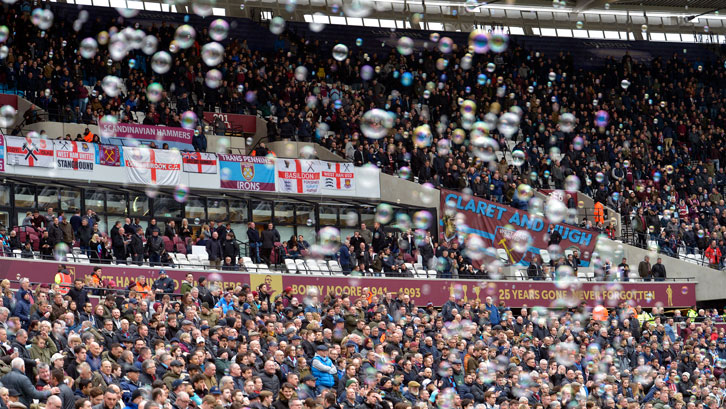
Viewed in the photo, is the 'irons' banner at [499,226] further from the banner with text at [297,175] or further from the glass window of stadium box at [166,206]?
the glass window of stadium box at [166,206]

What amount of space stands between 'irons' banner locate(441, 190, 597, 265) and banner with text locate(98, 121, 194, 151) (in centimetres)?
886

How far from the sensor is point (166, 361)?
57.4ft

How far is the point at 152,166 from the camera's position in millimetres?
36250

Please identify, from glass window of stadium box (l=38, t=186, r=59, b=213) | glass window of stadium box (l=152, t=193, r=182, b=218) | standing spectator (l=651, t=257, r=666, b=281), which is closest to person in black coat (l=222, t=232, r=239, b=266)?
glass window of stadium box (l=152, t=193, r=182, b=218)

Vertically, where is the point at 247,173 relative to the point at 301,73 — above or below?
below

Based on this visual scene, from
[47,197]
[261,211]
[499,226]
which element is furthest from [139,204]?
[499,226]

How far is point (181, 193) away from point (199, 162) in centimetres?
168

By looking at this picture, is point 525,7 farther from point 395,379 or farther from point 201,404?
point 201,404

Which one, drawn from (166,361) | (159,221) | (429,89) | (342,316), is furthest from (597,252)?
(166,361)

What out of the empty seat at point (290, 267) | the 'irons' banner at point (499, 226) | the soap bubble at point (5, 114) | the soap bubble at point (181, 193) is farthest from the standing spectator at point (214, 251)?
the 'irons' banner at point (499, 226)

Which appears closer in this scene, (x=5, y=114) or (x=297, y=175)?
(x=5, y=114)

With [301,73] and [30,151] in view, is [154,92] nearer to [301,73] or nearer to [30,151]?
[30,151]

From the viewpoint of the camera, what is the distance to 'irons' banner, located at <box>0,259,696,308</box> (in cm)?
2986

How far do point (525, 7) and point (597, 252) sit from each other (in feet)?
51.6
